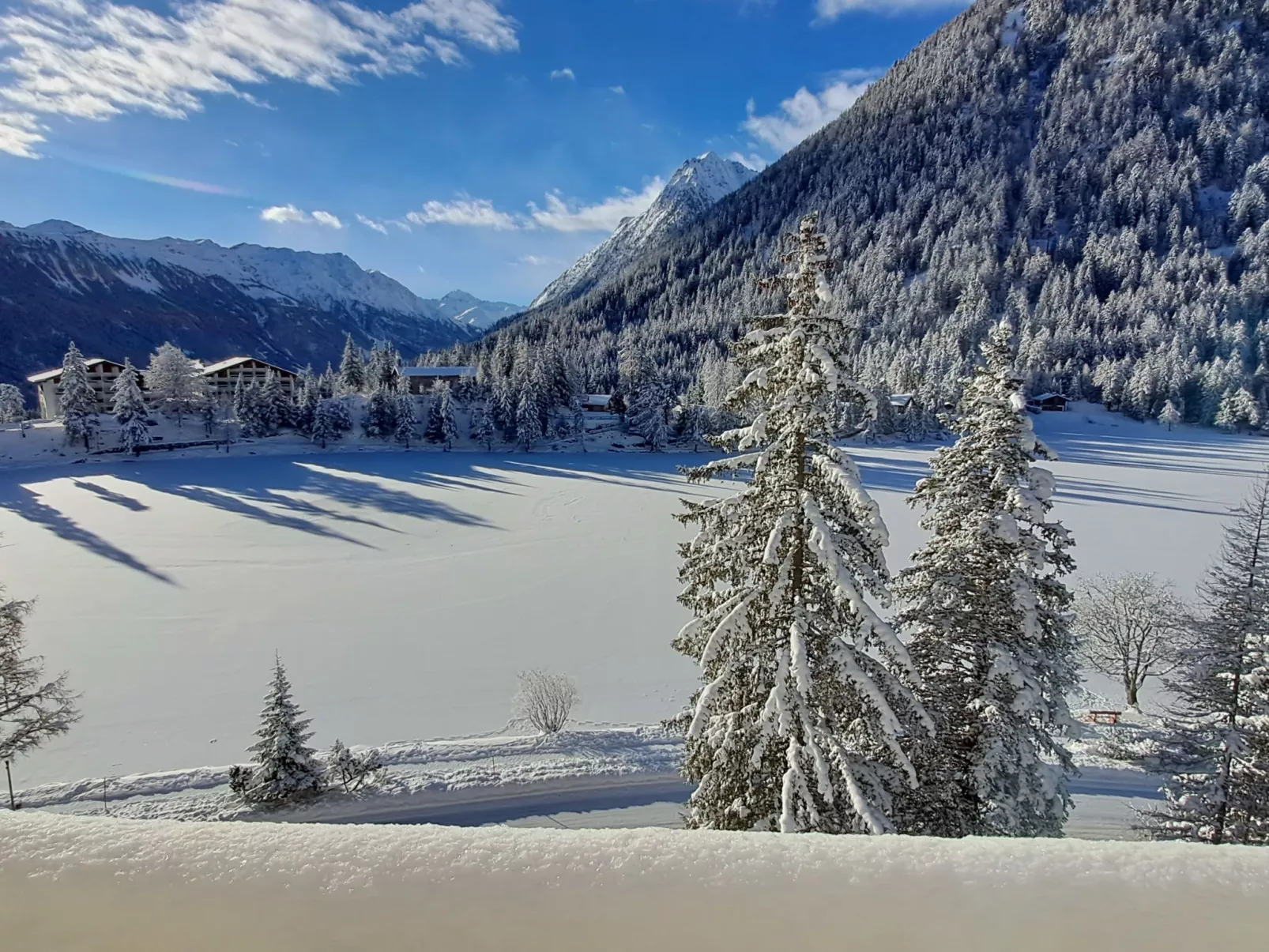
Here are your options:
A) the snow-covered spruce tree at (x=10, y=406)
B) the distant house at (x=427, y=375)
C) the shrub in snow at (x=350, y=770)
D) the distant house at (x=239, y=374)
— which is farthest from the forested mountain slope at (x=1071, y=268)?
the shrub in snow at (x=350, y=770)

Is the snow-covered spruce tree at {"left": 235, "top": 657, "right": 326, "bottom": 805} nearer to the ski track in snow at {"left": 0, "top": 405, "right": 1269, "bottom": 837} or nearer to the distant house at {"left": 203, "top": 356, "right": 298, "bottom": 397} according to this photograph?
the ski track in snow at {"left": 0, "top": 405, "right": 1269, "bottom": 837}

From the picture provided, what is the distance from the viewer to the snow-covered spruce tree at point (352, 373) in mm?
87562

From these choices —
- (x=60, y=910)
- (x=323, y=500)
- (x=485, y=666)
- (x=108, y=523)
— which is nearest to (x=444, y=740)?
(x=485, y=666)

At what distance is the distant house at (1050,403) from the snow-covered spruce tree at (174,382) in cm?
13151

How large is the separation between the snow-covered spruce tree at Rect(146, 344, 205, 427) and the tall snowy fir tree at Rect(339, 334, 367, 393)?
58.9 feet

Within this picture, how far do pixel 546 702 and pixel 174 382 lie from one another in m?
82.9

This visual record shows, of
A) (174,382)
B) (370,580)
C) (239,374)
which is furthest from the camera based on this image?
(239,374)

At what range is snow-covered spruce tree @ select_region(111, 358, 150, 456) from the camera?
67625mm

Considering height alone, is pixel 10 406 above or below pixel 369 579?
above

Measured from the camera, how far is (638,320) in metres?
179

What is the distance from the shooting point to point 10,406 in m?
82.1

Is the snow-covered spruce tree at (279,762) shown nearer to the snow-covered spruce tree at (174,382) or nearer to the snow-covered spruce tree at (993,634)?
the snow-covered spruce tree at (993,634)

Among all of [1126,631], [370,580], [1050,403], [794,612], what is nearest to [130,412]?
[370,580]

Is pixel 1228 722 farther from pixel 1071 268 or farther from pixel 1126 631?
pixel 1071 268
